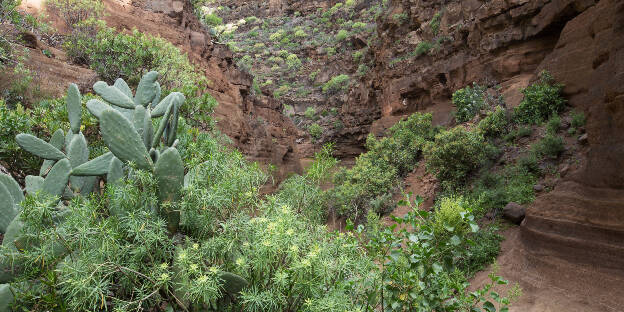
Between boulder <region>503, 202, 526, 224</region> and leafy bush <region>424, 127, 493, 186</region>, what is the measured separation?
7.60 feet

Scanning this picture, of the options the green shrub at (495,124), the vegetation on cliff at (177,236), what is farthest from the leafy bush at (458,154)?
the vegetation on cliff at (177,236)

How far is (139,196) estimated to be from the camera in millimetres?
2359

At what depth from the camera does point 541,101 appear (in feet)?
31.3

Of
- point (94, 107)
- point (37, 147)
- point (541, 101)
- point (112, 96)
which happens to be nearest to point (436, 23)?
point (541, 101)

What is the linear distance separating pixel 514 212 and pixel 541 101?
4.47 metres

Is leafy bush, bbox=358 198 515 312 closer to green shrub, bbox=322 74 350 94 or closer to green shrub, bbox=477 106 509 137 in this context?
green shrub, bbox=477 106 509 137

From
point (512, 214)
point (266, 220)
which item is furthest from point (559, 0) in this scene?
point (266, 220)

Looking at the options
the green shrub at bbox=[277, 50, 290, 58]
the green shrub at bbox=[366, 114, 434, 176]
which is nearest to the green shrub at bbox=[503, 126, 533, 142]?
the green shrub at bbox=[366, 114, 434, 176]

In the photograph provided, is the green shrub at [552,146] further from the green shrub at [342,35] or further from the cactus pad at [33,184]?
the green shrub at [342,35]

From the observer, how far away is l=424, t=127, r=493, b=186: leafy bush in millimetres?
9383

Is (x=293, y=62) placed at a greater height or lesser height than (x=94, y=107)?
lesser

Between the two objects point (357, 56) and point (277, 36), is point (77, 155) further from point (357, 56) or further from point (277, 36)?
point (277, 36)

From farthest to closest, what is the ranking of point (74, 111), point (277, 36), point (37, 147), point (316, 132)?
point (277, 36) < point (316, 132) < point (74, 111) < point (37, 147)

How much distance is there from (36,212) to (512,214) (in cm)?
806
